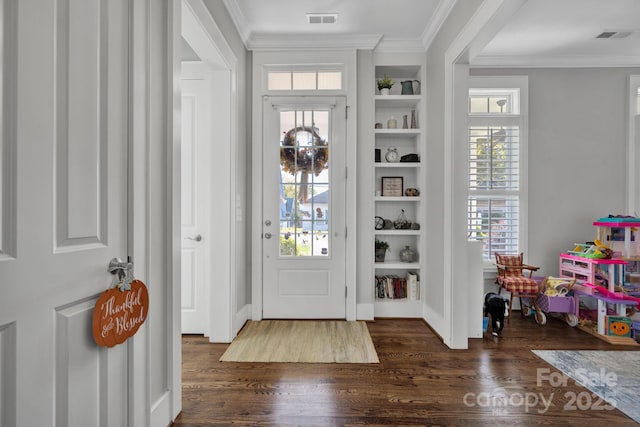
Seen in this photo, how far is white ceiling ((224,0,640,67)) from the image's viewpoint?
296 centimetres

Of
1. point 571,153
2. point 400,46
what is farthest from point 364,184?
point 571,153

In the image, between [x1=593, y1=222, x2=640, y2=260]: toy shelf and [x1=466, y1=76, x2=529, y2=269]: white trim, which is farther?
[x1=466, y1=76, x2=529, y2=269]: white trim

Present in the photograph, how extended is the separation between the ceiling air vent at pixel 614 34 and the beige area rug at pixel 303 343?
3.60 metres

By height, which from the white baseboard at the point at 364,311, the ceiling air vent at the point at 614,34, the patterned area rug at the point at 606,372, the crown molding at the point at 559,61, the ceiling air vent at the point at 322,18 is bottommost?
the patterned area rug at the point at 606,372

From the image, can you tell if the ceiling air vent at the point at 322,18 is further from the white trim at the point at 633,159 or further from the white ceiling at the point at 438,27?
the white trim at the point at 633,159

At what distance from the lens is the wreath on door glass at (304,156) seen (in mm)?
3600

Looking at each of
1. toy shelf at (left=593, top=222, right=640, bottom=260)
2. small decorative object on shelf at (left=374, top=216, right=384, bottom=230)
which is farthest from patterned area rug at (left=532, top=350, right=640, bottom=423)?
small decorative object on shelf at (left=374, top=216, right=384, bottom=230)

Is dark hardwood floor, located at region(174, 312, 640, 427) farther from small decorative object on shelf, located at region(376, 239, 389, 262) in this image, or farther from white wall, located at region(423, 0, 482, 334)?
small decorative object on shelf, located at region(376, 239, 389, 262)

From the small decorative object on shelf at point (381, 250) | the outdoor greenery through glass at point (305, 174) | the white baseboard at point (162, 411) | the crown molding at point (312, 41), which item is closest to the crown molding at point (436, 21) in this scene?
the crown molding at point (312, 41)

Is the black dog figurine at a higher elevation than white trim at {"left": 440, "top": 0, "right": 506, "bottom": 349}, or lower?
lower

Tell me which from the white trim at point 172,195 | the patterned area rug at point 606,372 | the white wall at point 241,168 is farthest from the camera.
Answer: the white wall at point 241,168

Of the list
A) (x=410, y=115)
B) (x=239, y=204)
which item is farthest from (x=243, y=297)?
(x=410, y=115)

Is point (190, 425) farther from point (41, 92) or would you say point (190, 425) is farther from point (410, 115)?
point (410, 115)

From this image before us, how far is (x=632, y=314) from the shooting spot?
327 cm
